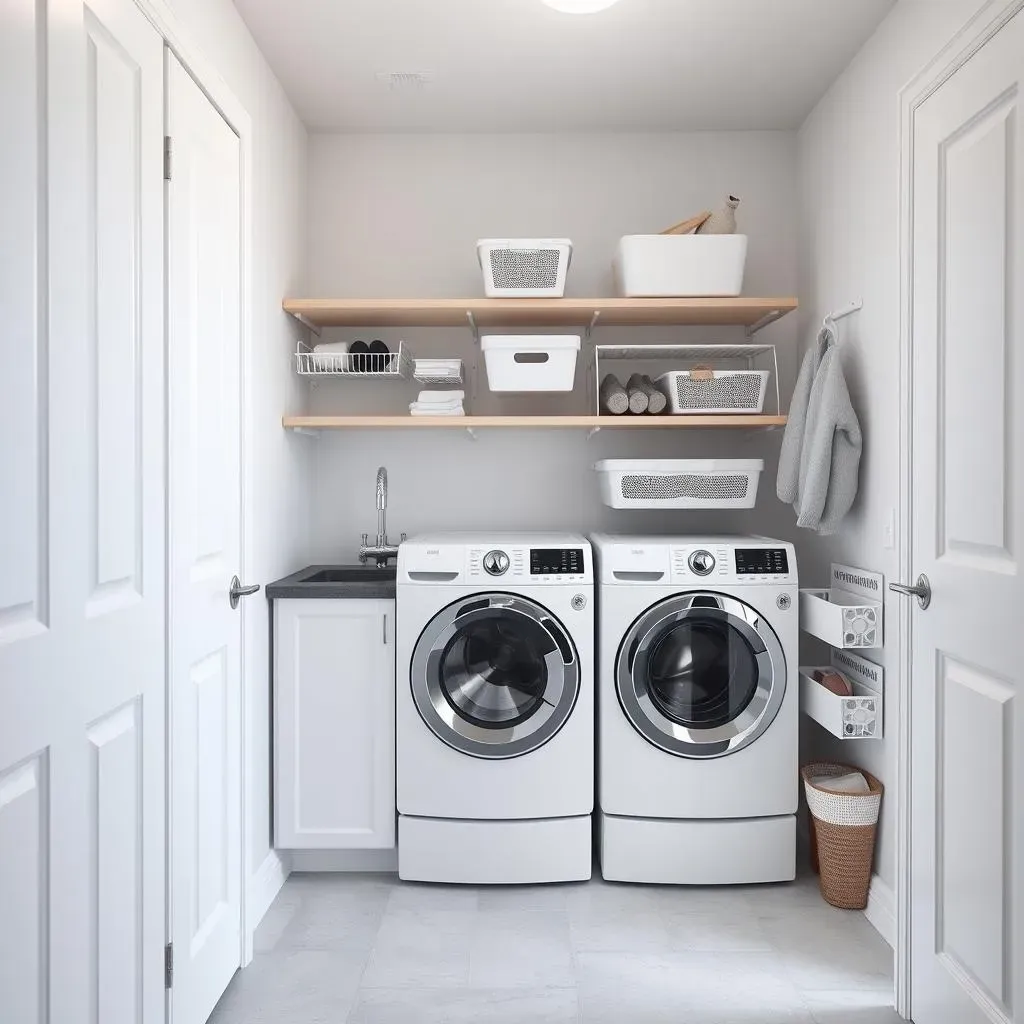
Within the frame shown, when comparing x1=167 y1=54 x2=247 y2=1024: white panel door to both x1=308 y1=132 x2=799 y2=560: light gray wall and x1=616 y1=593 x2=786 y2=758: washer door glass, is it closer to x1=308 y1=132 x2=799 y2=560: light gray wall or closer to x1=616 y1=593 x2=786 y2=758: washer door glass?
x1=308 y1=132 x2=799 y2=560: light gray wall

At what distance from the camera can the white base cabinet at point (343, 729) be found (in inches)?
103

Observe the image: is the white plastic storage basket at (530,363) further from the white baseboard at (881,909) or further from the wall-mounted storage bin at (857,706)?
the white baseboard at (881,909)

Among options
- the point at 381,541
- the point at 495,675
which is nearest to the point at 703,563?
the point at 495,675

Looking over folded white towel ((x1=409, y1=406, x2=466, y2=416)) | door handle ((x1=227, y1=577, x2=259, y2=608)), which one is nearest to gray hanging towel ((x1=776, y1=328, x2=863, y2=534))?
folded white towel ((x1=409, y1=406, x2=466, y2=416))

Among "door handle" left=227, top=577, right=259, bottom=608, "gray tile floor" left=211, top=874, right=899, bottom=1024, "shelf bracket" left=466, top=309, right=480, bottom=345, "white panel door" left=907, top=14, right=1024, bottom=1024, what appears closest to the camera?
"white panel door" left=907, top=14, right=1024, bottom=1024

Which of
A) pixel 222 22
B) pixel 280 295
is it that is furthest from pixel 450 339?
pixel 222 22

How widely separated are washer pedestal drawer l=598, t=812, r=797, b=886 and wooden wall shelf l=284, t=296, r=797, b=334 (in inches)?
65.7

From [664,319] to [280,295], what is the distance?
136 cm

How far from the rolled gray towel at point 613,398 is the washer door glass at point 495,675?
2.42 ft

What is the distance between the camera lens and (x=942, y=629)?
5.97 ft

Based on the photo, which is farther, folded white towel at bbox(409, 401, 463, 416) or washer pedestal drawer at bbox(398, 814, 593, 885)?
folded white towel at bbox(409, 401, 463, 416)

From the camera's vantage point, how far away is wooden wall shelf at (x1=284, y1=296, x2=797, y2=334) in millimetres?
2779

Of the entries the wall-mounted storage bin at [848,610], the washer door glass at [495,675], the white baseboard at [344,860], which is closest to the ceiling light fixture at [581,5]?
the washer door glass at [495,675]

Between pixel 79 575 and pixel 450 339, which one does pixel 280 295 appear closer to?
pixel 450 339
